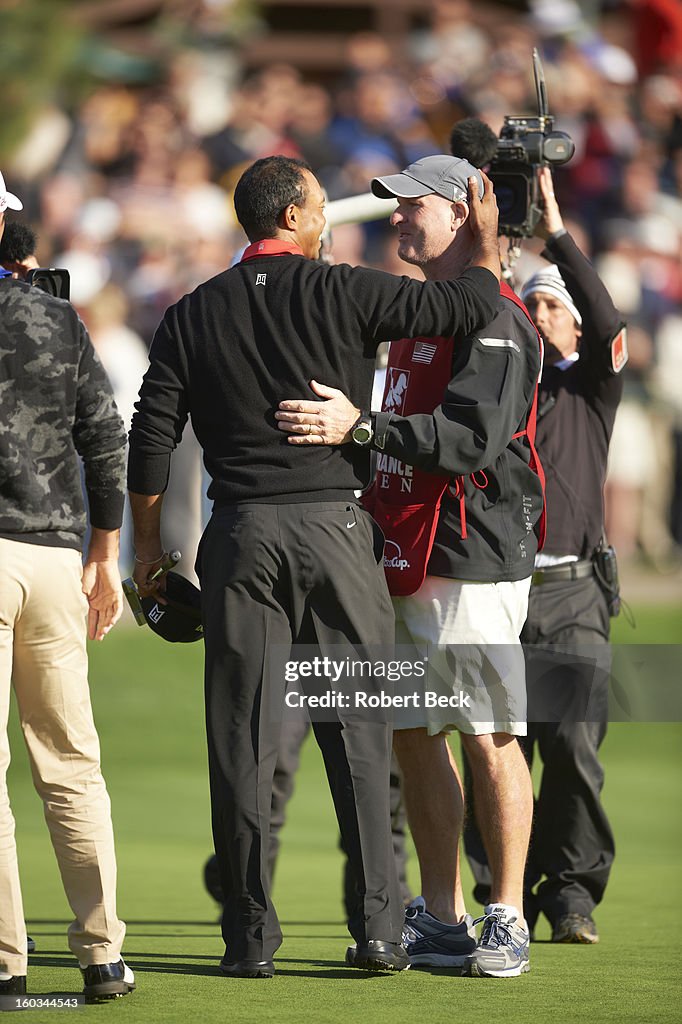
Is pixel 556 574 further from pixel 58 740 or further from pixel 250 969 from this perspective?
pixel 58 740

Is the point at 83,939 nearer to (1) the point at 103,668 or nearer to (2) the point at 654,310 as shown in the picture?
(1) the point at 103,668

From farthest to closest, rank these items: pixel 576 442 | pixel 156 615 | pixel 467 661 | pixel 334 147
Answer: pixel 334 147 → pixel 576 442 → pixel 156 615 → pixel 467 661

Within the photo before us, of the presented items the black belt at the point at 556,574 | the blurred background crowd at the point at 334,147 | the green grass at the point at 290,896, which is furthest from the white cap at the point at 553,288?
the blurred background crowd at the point at 334,147

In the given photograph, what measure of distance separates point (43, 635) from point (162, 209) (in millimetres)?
10153

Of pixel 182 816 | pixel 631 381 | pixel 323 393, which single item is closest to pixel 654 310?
pixel 631 381

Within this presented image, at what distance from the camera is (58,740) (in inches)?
172

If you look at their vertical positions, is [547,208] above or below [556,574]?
above

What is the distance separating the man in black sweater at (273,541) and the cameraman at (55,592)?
13.0 inches

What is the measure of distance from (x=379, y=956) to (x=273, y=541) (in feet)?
3.84

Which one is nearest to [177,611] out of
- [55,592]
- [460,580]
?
[55,592]

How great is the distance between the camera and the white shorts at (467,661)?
4.93 meters

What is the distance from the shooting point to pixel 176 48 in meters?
16.7

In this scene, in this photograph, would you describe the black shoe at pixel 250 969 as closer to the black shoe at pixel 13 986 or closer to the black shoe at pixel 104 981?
the black shoe at pixel 104 981

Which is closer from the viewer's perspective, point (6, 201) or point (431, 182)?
point (6, 201)
